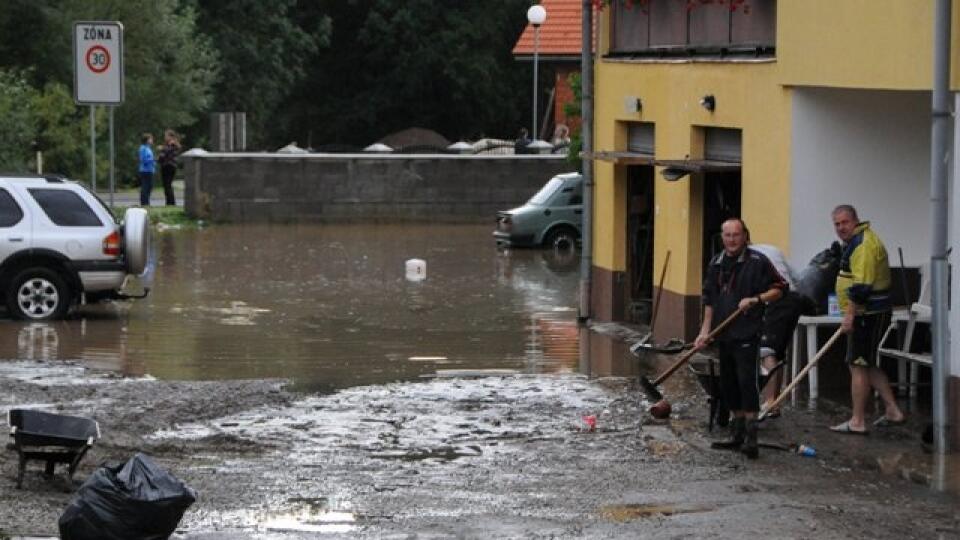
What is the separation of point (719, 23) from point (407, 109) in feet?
161

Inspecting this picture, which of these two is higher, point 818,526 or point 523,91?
point 523,91

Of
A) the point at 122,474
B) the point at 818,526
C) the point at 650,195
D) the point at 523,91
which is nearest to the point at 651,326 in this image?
the point at 650,195

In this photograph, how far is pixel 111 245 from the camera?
2216 cm

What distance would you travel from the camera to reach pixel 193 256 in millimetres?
31766

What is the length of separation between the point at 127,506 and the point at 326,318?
12.8 meters

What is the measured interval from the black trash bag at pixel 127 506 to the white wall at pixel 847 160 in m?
7.84

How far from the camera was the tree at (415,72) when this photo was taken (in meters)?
65.1

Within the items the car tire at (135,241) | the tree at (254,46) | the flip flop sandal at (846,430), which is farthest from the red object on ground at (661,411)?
the tree at (254,46)

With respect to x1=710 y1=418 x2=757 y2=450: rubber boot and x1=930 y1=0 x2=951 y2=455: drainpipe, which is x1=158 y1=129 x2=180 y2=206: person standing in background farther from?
x1=930 y1=0 x2=951 y2=455: drainpipe

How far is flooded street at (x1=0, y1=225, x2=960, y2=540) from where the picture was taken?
11.0 m

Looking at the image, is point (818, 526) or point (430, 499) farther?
point (430, 499)

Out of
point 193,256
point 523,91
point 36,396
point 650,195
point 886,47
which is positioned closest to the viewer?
point 886,47

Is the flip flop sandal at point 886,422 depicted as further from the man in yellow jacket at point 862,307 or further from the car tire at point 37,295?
the car tire at point 37,295

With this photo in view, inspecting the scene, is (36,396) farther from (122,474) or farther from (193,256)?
(193,256)
